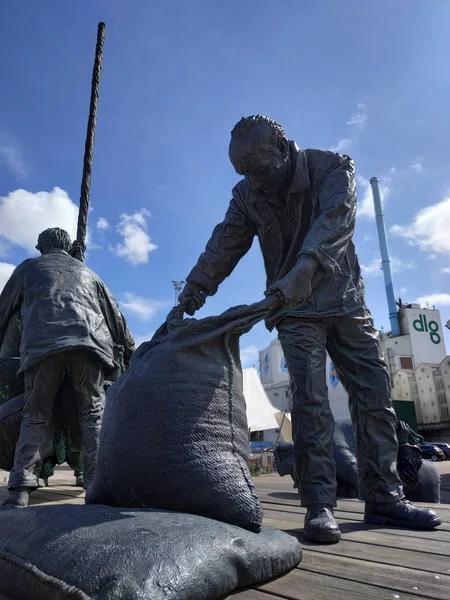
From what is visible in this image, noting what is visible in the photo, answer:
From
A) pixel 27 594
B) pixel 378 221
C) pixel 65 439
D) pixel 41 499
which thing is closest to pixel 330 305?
pixel 27 594

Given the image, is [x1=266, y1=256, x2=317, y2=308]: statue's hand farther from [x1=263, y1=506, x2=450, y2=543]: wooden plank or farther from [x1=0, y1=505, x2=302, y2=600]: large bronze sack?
[x1=263, y1=506, x2=450, y2=543]: wooden plank

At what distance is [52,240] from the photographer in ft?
12.3

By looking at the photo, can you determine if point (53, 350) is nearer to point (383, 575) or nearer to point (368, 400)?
point (368, 400)

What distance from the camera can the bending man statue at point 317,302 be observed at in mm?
2059

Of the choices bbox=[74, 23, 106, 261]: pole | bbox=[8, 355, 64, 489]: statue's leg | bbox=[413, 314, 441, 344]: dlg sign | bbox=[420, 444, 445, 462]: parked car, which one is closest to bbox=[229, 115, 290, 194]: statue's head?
bbox=[8, 355, 64, 489]: statue's leg

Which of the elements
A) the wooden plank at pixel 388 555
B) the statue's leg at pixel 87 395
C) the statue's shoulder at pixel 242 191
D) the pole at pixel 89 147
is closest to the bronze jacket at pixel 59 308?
the statue's leg at pixel 87 395

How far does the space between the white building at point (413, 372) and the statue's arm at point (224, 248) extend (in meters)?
24.3

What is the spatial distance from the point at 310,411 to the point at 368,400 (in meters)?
0.39

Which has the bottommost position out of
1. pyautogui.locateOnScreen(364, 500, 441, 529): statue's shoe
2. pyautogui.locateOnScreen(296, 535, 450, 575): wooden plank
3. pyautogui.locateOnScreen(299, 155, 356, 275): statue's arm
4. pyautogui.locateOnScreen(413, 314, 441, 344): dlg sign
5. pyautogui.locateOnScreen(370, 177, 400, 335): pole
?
pyautogui.locateOnScreen(296, 535, 450, 575): wooden plank

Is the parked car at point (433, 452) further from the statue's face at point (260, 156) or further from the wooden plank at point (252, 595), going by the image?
the wooden plank at point (252, 595)

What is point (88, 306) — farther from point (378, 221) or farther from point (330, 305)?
point (378, 221)

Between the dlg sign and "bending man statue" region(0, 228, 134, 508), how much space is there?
40.6 m

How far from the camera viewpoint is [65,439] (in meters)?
3.49

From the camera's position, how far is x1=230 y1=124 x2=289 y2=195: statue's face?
2.17 m
